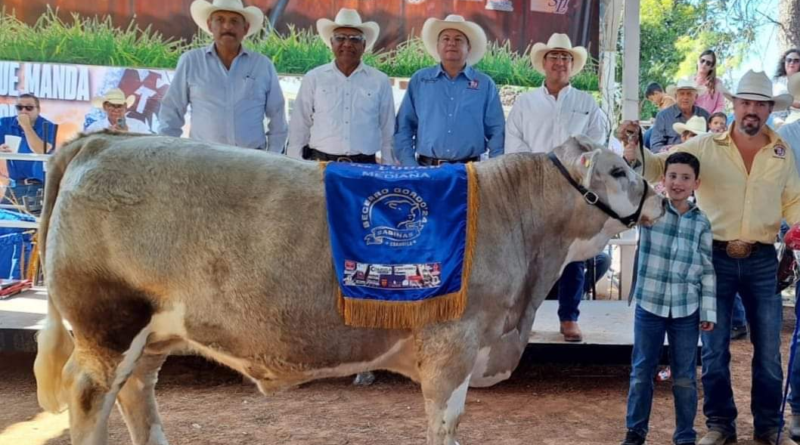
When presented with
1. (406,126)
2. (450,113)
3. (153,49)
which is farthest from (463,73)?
(153,49)

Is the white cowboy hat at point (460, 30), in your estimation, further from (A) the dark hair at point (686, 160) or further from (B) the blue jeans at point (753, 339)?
(B) the blue jeans at point (753, 339)

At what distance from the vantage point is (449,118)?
232 inches

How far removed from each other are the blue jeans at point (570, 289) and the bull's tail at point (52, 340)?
3557 millimetres

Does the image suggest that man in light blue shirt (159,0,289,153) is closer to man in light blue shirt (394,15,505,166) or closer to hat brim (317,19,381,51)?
hat brim (317,19,381,51)

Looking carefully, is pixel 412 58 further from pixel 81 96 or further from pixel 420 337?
pixel 420 337

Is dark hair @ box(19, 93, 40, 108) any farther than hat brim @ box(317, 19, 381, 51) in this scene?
Yes

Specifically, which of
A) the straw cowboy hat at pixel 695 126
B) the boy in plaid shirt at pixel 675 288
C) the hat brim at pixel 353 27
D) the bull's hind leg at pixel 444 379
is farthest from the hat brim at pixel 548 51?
the bull's hind leg at pixel 444 379

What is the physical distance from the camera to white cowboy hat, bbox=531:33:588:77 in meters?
5.85

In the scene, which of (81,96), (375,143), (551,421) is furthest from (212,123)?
(81,96)

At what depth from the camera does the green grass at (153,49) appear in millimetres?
9734

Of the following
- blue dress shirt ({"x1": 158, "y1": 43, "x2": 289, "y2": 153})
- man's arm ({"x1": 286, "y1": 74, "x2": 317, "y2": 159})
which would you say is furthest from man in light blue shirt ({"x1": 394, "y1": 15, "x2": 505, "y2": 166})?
blue dress shirt ({"x1": 158, "y1": 43, "x2": 289, "y2": 153})

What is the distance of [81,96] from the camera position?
1008cm

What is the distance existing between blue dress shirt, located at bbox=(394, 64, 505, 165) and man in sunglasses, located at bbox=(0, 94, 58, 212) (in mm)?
4887

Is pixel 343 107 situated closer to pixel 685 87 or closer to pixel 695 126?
pixel 695 126
